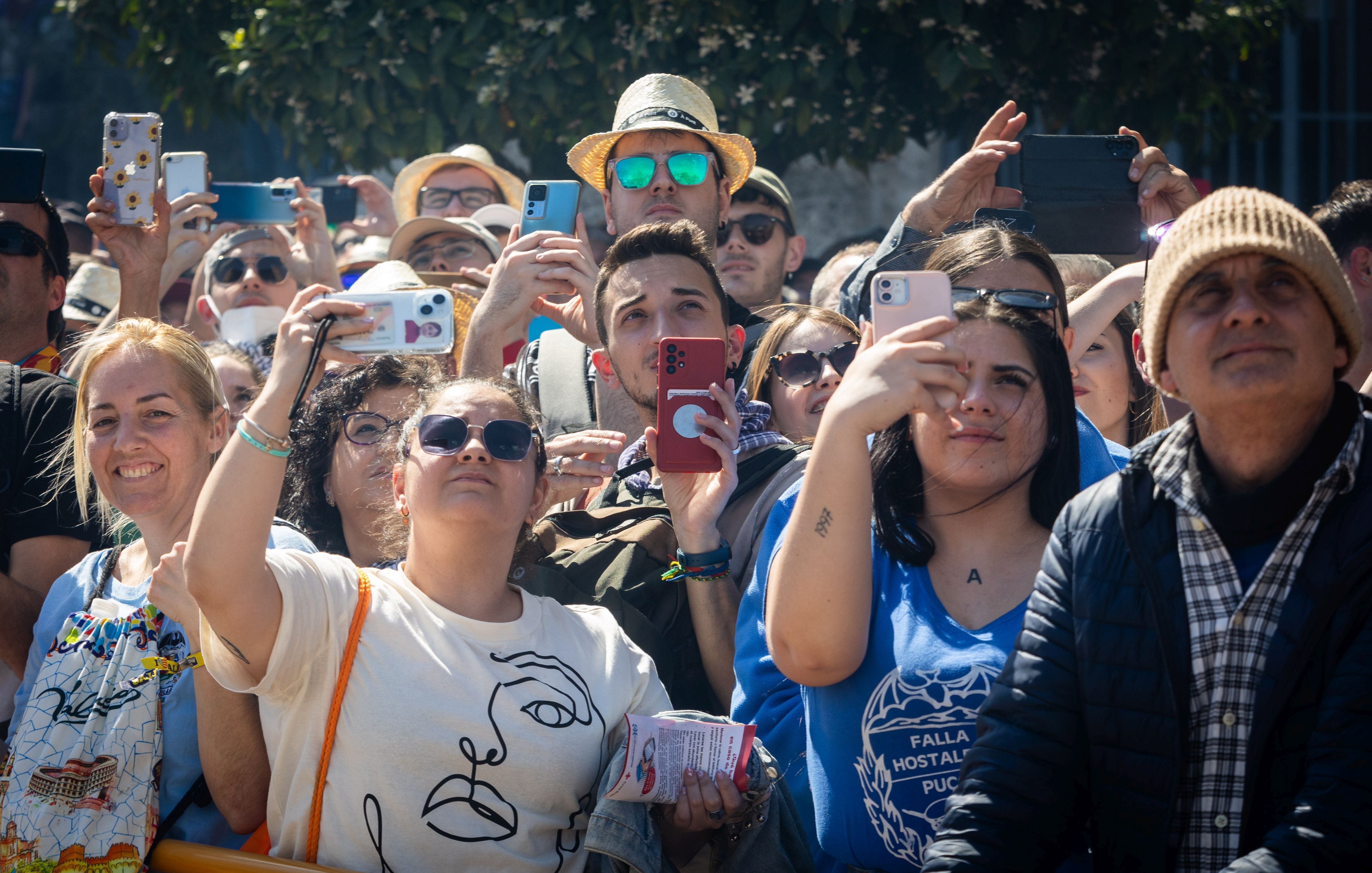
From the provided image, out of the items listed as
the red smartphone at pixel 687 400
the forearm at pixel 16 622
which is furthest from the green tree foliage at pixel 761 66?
the forearm at pixel 16 622

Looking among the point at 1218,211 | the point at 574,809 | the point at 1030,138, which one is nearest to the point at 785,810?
the point at 574,809

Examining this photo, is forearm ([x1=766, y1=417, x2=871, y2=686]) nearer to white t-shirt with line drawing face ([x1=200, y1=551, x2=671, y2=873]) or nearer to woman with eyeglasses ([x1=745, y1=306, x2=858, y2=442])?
white t-shirt with line drawing face ([x1=200, y1=551, x2=671, y2=873])

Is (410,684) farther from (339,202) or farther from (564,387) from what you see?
(339,202)

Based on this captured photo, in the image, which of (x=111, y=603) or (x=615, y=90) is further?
(x=615, y=90)

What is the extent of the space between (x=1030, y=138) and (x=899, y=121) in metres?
3.31

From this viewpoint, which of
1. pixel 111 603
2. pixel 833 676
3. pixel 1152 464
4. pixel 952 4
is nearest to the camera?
pixel 1152 464

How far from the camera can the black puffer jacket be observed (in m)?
1.59

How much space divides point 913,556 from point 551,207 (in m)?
2.16

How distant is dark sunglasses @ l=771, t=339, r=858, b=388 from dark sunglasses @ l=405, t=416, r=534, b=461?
1068 mm

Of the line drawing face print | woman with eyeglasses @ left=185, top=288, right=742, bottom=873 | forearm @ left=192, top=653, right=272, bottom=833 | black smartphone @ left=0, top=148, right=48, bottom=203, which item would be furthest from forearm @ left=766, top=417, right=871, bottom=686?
black smartphone @ left=0, top=148, right=48, bottom=203

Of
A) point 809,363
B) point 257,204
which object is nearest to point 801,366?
point 809,363

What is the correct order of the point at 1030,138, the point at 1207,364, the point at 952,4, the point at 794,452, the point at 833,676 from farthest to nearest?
the point at 952,4 < the point at 1030,138 < the point at 794,452 < the point at 833,676 < the point at 1207,364

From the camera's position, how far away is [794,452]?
9.97 feet

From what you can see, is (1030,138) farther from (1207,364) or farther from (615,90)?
(615,90)
